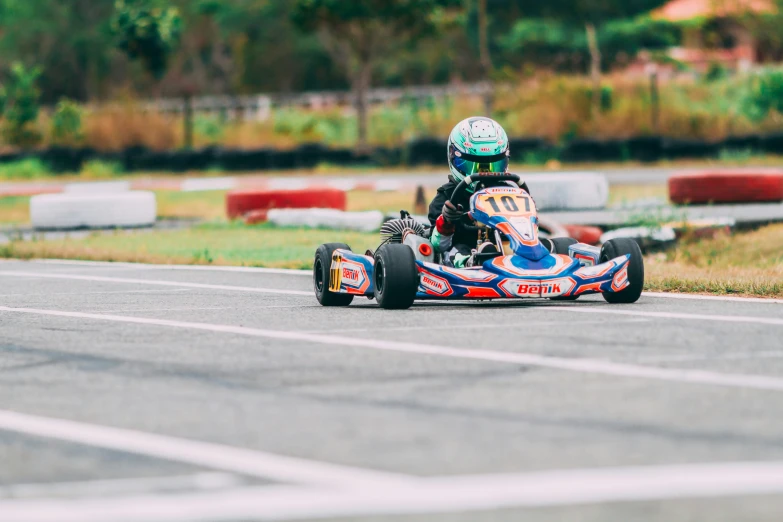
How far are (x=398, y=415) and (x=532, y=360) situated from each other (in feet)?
4.50

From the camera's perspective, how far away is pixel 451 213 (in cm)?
980

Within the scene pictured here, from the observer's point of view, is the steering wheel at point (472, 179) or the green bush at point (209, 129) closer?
the steering wheel at point (472, 179)

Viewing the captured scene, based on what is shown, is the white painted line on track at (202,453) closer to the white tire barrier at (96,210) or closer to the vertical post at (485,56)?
the white tire barrier at (96,210)

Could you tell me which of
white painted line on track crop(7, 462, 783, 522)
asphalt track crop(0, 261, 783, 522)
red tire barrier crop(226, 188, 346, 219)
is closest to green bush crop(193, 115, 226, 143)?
red tire barrier crop(226, 188, 346, 219)

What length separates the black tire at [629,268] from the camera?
9.30 meters

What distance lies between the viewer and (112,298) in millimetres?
10438

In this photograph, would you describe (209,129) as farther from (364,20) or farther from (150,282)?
(150,282)

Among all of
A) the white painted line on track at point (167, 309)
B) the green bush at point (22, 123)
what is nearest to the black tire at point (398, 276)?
the white painted line on track at point (167, 309)

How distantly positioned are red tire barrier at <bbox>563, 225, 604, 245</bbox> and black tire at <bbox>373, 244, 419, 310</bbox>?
549 centimetres

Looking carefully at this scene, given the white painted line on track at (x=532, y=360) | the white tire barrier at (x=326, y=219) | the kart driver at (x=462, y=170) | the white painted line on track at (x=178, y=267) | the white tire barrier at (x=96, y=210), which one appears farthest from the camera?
the white tire barrier at (x=96, y=210)

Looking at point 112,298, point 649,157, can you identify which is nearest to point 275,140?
point 649,157

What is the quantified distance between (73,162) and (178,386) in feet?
89.4

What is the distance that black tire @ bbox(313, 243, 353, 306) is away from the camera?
982 cm

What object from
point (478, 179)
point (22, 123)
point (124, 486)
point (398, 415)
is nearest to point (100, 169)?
point (22, 123)
